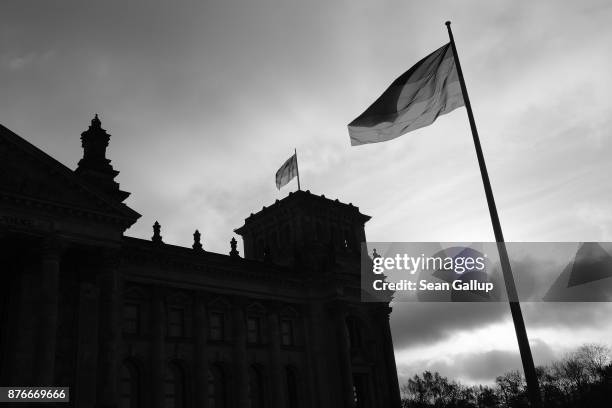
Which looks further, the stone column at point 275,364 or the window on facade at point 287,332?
the window on facade at point 287,332

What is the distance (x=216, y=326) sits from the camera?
39.5 m

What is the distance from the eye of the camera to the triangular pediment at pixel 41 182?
2814 centimetres

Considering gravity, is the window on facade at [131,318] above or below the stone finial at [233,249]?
below

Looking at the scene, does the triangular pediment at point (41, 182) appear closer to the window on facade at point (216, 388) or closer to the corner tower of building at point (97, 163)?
the corner tower of building at point (97, 163)

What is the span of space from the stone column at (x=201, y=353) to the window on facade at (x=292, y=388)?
8375mm

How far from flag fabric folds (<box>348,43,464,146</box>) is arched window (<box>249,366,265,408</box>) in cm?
2655

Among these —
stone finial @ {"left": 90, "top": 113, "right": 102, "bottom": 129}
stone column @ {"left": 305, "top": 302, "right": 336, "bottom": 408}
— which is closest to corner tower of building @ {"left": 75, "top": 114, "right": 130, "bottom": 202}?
stone finial @ {"left": 90, "top": 113, "right": 102, "bottom": 129}

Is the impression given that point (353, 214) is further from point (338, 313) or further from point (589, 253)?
point (589, 253)

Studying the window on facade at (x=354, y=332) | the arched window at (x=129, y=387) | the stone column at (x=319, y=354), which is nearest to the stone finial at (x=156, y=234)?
the arched window at (x=129, y=387)

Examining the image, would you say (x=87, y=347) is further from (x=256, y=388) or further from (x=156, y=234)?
(x=256, y=388)

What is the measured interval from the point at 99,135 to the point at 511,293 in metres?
29.8

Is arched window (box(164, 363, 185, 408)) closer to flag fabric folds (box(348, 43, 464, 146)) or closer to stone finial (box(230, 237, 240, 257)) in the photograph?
stone finial (box(230, 237, 240, 257))

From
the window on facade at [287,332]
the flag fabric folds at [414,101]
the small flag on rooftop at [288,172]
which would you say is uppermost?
the small flag on rooftop at [288,172]

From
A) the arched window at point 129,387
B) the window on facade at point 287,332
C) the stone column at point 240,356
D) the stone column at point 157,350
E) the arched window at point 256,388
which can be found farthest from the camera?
the window on facade at point 287,332
